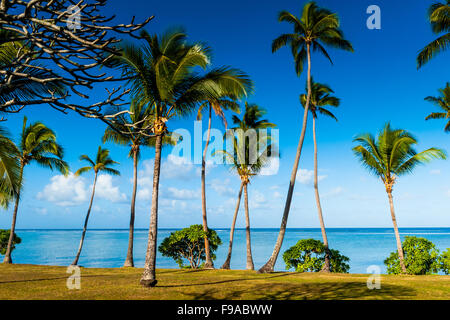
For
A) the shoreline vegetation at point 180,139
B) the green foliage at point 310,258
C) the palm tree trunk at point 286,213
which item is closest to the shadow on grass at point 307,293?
the shoreline vegetation at point 180,139

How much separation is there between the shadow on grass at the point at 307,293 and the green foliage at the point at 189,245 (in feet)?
38.2

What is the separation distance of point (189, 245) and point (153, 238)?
43.4 feet

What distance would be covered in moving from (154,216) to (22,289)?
4.56m

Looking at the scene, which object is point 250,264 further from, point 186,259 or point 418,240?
point 418,240

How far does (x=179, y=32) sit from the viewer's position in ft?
38.8

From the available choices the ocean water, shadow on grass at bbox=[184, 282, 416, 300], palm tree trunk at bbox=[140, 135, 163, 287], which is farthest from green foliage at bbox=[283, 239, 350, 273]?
palm tree trunk at bbox=[140, 135, 163, 287]

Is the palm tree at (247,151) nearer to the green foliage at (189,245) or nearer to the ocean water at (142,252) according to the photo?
the green foliage at (189,245)

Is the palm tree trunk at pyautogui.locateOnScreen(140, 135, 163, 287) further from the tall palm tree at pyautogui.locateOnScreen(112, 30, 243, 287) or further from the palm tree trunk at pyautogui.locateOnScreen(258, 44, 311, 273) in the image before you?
the palm tree trunk at pyautogui.locateOnScreen(258, 44, 311, 273)

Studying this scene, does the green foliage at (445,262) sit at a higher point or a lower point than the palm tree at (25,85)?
lower

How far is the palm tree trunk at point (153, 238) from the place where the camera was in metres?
10.0
